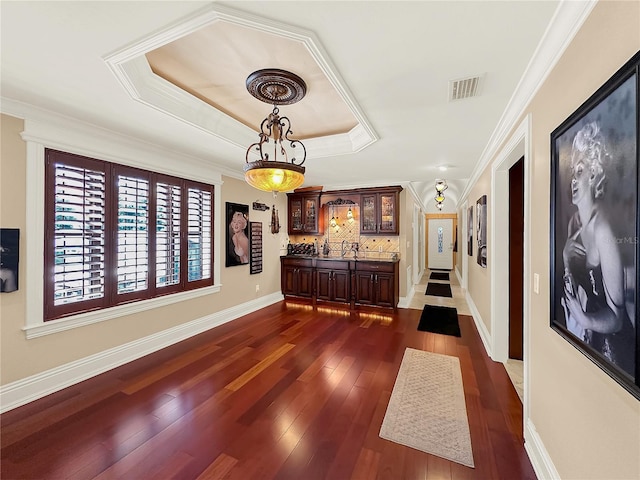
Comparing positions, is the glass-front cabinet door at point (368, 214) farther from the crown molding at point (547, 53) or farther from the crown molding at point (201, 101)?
the crown molding at point (547, 53)

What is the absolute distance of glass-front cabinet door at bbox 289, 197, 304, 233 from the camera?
6.39 m

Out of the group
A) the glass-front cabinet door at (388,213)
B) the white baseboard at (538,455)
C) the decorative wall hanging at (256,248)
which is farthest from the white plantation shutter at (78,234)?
the glass-front cabinet door at (388,213)

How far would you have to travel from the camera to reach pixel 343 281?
5.66 meters

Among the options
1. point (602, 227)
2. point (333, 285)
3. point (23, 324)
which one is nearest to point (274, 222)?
point (333, 285)

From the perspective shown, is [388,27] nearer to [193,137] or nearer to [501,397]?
[193,137]

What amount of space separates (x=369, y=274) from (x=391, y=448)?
3652 mm

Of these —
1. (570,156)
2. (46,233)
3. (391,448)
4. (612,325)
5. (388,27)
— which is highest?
(388,27)

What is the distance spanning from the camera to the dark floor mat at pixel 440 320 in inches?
168

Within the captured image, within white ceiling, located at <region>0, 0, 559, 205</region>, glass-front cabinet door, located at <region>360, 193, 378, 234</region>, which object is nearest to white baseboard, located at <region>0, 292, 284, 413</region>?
white ceiling, located at <region>0, 0, 559, 205</region>

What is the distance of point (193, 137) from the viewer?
124 inches

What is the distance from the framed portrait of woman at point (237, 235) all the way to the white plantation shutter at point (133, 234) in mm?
1390

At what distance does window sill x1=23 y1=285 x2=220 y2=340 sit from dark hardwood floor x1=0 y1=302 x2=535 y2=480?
0.59m

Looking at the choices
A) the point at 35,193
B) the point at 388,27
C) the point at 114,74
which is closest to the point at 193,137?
the point at 114,74

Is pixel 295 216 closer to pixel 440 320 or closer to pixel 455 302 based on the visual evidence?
pixel 440 320
